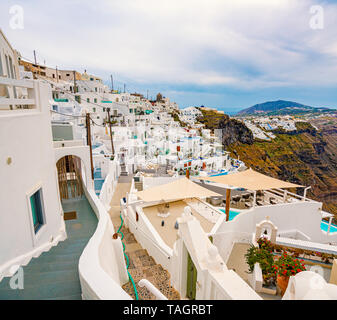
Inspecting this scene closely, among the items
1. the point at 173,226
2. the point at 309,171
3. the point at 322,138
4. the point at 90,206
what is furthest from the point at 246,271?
the point at 322,138

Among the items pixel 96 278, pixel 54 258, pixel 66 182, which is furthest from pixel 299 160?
pixel 96 278

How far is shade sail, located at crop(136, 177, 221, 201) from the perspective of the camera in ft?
33.3

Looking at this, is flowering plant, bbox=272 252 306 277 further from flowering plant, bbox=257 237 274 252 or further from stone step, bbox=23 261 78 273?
stone step, bbox=23 261 78 273

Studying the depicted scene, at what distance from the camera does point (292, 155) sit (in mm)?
75688

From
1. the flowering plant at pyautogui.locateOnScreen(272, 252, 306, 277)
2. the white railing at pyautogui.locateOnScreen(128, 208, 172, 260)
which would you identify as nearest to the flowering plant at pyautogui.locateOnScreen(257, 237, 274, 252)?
the flowering plant at pyautogui.locateOnScreen(272, 252, 306, 277)

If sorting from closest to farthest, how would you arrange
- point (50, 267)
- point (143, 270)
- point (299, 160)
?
point (50, 267)
point (143, 270)
point (299, 160)

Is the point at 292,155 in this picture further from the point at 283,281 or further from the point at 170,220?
the point at 283,281

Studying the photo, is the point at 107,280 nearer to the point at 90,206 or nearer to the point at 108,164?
the point at 90,206

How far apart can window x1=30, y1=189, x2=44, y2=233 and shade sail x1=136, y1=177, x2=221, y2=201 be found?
5.37 metres

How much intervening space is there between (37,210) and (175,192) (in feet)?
22.6

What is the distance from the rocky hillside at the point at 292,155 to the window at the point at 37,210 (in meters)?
60.6

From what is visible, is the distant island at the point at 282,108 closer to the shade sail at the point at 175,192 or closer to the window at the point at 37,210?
the shade sail at the point at 175,192

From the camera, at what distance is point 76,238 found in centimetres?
574
